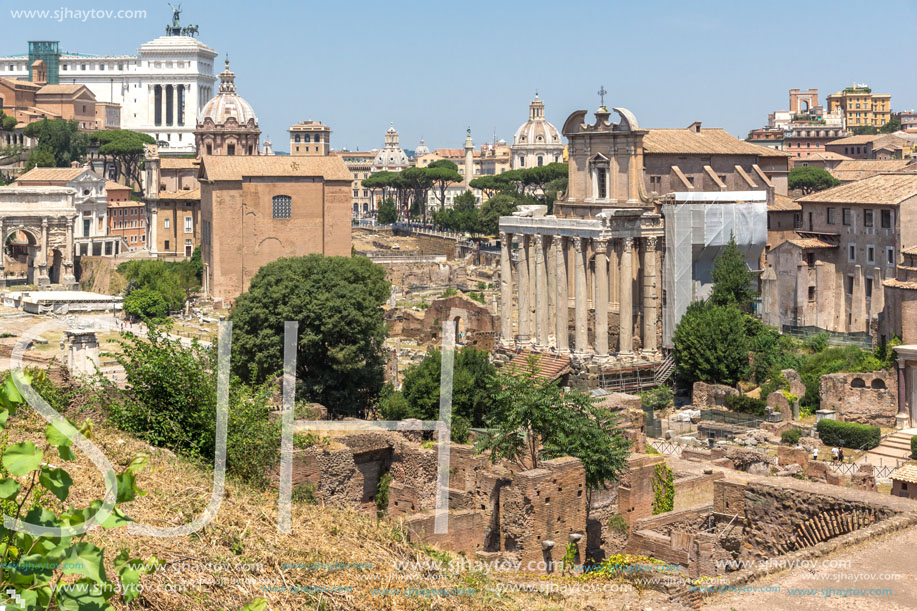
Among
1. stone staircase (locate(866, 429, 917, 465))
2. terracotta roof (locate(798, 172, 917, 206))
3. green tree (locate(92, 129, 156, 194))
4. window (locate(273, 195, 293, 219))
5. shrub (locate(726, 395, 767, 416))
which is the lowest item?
stone staircase (locate(866, 429, 917, 465))

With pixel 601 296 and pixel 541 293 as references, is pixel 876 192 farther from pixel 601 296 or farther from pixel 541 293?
pixel 541 293

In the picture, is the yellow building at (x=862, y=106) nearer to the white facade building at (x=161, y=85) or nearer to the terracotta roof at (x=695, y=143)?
the white facade building at (x=161, y=85)

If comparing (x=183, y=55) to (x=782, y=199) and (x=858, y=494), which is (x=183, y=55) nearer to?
(x=782, y=199)

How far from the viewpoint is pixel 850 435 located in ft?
87.6

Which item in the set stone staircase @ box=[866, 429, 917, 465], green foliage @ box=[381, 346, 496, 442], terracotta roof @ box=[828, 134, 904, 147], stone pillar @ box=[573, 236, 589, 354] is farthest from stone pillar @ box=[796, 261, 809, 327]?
terracotta roof @ box=[828, 134, 904, 147]

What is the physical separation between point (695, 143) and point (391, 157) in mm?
124933

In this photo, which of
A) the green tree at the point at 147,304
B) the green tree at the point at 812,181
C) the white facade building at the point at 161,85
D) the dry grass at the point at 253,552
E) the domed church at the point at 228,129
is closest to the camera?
the dry grass at the point at 253,552

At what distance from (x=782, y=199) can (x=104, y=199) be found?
47.8 meters

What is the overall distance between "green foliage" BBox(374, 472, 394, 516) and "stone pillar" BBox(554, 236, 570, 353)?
1908 cm

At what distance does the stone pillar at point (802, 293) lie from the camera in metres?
38.2

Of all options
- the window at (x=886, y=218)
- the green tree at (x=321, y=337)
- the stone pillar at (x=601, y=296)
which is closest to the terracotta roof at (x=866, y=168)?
the window at (x=886, y=218)

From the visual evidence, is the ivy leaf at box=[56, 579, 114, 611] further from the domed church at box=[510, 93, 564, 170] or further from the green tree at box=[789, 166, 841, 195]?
the domed church at box=[510, 93, 564, 170]

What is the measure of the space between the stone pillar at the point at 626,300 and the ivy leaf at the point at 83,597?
31496 mm

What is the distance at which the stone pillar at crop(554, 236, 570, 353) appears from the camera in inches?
1501
